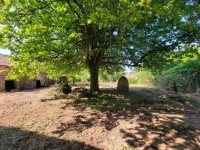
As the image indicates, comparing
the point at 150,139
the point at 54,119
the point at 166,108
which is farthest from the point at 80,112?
the point at 166,108

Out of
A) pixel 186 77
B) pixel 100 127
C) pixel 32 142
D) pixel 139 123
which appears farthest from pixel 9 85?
pixel 186 77

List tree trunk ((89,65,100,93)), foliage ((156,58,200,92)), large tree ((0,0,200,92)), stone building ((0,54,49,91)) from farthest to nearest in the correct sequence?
1. stone building ((0,54,49,91))
2. foliage ((156,58,200,92))
3. tree trunk ((89,65,100,93))
4. large tree ((0,0,200,92))

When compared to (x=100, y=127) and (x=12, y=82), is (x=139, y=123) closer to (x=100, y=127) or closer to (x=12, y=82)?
(x=100, y=127)

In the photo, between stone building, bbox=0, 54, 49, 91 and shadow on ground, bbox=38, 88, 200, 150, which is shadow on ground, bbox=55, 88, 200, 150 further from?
stone building, bbox=0, 54, 49, 91

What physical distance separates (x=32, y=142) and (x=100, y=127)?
2.02m

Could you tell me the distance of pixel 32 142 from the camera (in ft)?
14.4

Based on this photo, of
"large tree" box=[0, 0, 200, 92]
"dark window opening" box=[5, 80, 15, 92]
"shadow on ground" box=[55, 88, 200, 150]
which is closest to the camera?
"shadow on ground" box=[55, 88, 200, 150]

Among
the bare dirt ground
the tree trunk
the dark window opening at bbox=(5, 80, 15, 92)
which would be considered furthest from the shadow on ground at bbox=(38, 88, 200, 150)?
the dark window opening at bbox=(5, 80, 15, 92)

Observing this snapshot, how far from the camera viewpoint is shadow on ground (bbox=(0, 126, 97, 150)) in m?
4.09

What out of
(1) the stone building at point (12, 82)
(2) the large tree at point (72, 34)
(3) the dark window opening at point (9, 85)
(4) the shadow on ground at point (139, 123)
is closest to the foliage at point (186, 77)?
(2) the large tree at point (72, 34)

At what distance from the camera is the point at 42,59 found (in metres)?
7.54

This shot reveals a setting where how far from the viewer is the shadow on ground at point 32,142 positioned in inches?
161

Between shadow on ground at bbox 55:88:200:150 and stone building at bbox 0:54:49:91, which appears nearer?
shadow on ground at bbox 55:88:200:150

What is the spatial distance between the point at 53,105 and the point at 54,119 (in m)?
1.76
